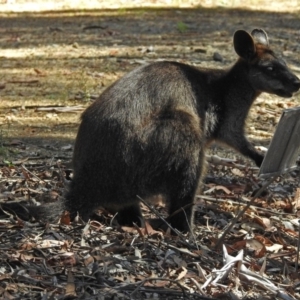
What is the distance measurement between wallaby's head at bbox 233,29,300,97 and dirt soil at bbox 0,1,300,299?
30.5 inches

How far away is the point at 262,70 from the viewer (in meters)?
7.22

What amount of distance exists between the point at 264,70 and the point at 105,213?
5.89 feet

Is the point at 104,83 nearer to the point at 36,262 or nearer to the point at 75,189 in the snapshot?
the point at 75,189

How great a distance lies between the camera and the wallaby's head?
23.5 feet

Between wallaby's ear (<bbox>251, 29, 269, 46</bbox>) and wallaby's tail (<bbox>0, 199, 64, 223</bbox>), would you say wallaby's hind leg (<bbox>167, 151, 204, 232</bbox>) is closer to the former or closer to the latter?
wallaby's tail (<bbox>0, 199, 64, 223</bbox>)

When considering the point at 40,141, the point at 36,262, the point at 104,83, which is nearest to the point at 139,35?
the point at 104,83

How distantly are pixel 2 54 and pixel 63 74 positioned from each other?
1436 mm

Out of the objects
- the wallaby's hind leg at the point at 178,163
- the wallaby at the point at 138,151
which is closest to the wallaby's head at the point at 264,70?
the wallaby at the point at 138,151

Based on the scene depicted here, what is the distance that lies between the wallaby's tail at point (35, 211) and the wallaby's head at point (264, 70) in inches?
83.0

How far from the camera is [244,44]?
7.23 metres

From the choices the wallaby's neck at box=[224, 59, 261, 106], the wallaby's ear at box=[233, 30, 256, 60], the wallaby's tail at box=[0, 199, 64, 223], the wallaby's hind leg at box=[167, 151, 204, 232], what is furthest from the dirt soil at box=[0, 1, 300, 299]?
the wallaby's ear at box=[233, 30, 256, 60]

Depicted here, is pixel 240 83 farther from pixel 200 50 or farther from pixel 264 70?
pixel 200 50

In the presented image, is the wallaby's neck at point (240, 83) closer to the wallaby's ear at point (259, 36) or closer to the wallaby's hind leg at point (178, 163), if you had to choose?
the wallaby's ear at point (259, 36)

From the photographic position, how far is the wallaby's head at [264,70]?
7.16m
